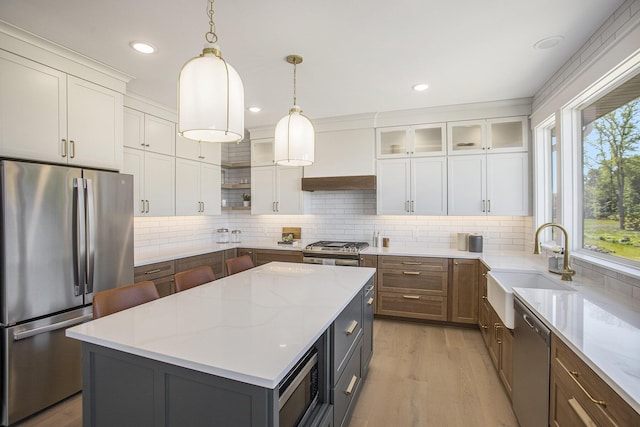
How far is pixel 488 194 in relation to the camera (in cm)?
368

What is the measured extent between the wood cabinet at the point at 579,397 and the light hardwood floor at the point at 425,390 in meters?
0.83

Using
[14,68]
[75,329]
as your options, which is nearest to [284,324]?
[75,329]

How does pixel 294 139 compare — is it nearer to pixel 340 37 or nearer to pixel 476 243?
pixel 340 37

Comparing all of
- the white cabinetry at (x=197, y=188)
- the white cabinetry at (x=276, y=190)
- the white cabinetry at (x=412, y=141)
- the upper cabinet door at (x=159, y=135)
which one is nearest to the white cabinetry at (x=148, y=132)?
the upper cabinet door at (x=159, y=135)

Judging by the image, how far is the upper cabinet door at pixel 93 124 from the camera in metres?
2.48

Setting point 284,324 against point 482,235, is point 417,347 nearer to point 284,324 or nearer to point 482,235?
point 482,235

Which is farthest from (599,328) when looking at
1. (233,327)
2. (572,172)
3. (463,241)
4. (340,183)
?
(340,183)

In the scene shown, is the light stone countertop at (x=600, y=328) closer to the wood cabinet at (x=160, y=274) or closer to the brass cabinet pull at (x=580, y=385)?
the brass cabinet pull at (x=580, y=385)

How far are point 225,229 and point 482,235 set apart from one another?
3.73m

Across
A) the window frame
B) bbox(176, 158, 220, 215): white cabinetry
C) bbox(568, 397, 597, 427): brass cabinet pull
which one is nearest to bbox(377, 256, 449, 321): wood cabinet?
the window frame

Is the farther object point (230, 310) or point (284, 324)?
point (230, 310)

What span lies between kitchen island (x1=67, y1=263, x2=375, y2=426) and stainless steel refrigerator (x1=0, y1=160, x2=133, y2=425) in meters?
1.10

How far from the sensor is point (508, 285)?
256 centimetres

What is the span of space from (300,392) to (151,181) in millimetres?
3063
